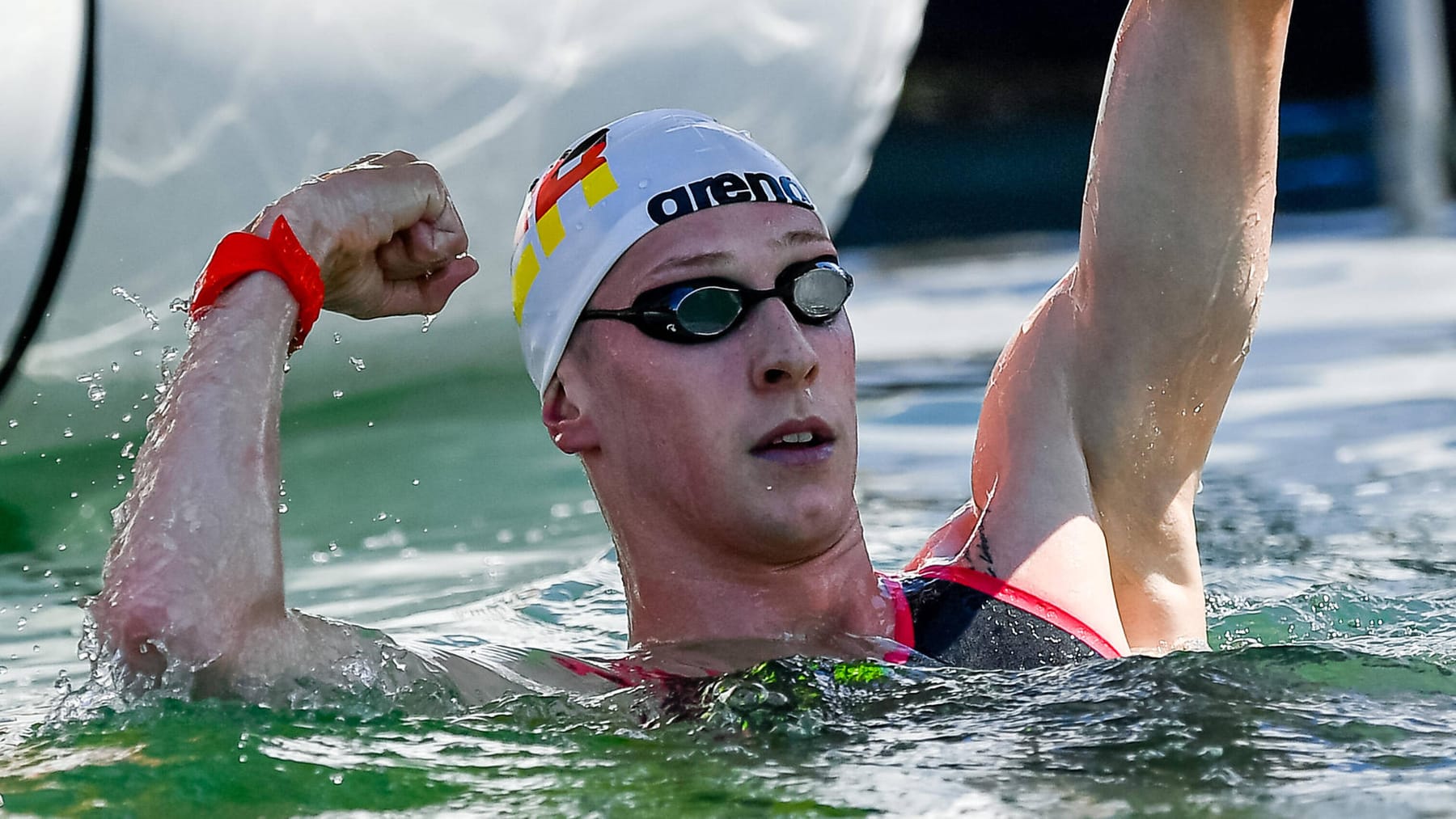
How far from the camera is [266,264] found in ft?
7.98

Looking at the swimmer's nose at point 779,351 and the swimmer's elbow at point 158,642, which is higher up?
the swimmer's nose at point 779,351

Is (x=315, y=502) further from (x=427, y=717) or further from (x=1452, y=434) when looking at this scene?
(x=1452, y=434)

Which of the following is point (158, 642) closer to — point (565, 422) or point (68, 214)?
point (565, 422)

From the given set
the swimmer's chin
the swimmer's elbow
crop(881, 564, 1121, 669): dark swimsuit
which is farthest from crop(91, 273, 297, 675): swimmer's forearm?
the swimmer's chin

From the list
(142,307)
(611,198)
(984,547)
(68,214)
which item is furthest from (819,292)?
(68,214)

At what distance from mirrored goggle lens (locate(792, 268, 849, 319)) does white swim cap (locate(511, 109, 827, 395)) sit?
185 millimetres

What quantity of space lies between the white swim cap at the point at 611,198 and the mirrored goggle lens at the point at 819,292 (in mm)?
185

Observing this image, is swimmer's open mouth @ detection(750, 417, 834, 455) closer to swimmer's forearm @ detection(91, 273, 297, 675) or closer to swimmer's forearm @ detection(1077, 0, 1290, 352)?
swimmer's forearm @ detection(1077, 0, 1290, 352)

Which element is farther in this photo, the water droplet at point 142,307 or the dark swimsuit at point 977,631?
the water droplet at point 142,307

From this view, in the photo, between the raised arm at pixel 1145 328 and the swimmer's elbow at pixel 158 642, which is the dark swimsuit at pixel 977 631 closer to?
the raised arm at pixel 1145 328

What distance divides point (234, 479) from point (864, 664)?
0.87 meters

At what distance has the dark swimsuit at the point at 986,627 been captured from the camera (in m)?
2.65

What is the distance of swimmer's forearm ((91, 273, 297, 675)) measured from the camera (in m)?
2.18

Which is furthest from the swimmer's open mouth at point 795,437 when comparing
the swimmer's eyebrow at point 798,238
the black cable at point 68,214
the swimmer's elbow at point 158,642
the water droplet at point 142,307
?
the black cable at point 68,214
